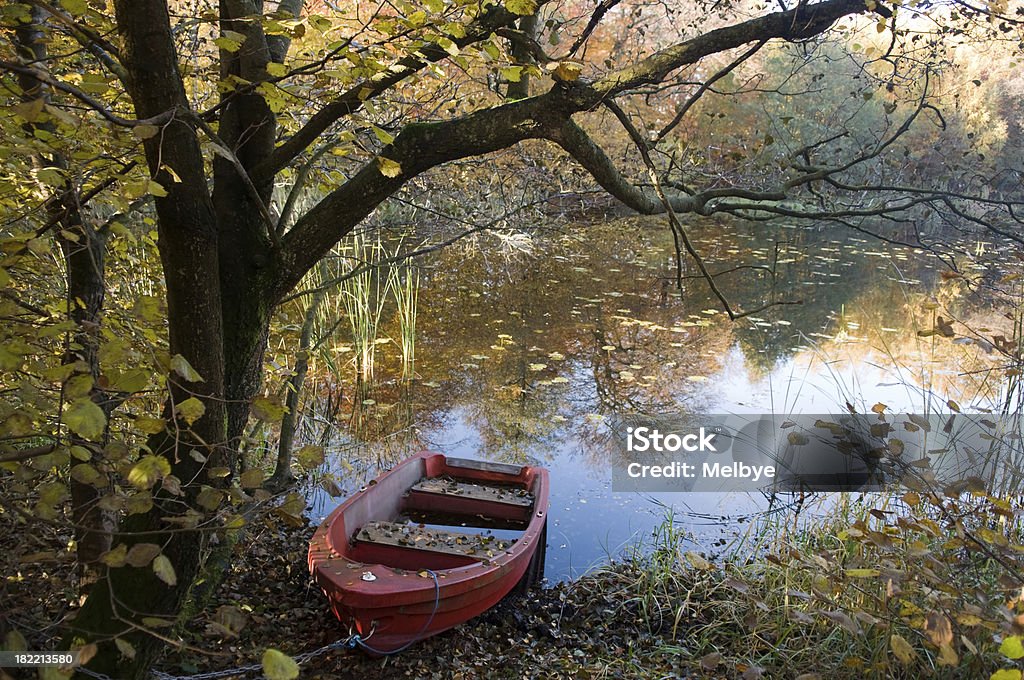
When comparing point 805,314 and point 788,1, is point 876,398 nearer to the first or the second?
point 805,314

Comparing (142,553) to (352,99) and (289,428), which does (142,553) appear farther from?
(289,428)

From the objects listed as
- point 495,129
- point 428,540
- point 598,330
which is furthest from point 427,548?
point 598,330

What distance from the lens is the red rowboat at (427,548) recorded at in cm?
294

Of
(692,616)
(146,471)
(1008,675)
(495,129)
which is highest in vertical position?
(495,129)

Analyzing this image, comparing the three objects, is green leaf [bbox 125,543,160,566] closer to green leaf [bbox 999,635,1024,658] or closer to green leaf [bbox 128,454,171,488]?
green leaf [bbox 128,454,171,488]

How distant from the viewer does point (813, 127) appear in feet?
56.3

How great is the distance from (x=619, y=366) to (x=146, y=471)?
19.4 ft

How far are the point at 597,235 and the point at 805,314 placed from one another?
569 centimetres

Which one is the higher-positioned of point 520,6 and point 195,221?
point 520,6

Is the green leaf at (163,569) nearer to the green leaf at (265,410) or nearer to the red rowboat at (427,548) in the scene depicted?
the green leaf at (265,410)

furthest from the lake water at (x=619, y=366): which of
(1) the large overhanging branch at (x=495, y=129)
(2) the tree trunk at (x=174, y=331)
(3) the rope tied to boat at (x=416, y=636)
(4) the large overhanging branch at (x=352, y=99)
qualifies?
(2) the tree trunk at (x=174, y=331)

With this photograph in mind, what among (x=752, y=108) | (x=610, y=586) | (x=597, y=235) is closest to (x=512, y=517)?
(x=610, y=586)

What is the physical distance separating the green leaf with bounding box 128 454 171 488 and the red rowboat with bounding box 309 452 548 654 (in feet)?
5.82

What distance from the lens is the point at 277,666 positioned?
3.52 feet
